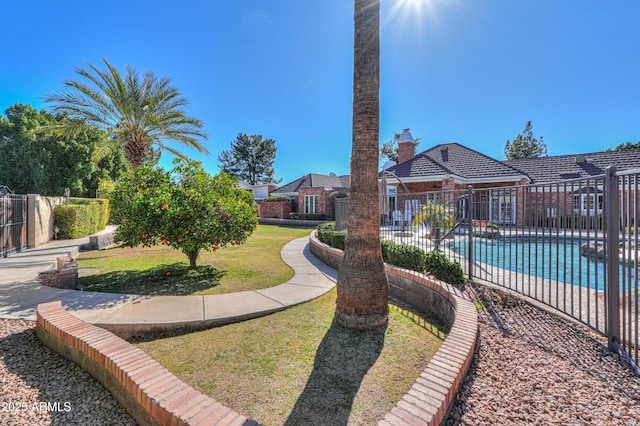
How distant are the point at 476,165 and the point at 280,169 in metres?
45.0

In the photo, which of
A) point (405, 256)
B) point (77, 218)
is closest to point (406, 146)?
point (405, 256)

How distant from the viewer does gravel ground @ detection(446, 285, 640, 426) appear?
226 centimetres

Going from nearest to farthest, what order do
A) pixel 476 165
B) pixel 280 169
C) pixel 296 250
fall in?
pixel 296 250, pixel 476 165, pixel 280 169

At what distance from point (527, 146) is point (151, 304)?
56.0 metres

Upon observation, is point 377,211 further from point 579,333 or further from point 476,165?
point 476,165

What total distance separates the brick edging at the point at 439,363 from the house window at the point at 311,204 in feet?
77.5

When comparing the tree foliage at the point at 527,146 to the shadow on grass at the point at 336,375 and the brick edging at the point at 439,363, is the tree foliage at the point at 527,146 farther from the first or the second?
the shadow on grass at the point at 336,375

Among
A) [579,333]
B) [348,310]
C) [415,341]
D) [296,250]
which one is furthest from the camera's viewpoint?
[296,250]

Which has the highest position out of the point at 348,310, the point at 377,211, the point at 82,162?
the point at 82,162

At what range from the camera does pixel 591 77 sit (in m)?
15.8

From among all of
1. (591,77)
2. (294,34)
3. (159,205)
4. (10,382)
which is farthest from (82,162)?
(591,77)

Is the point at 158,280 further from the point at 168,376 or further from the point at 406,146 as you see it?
the point at 406,146

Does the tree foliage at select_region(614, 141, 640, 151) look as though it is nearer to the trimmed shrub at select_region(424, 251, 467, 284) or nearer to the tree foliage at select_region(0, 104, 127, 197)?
the trimmed shrub at select_region(424, 251, 467, 284)

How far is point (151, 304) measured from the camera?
191 inches
